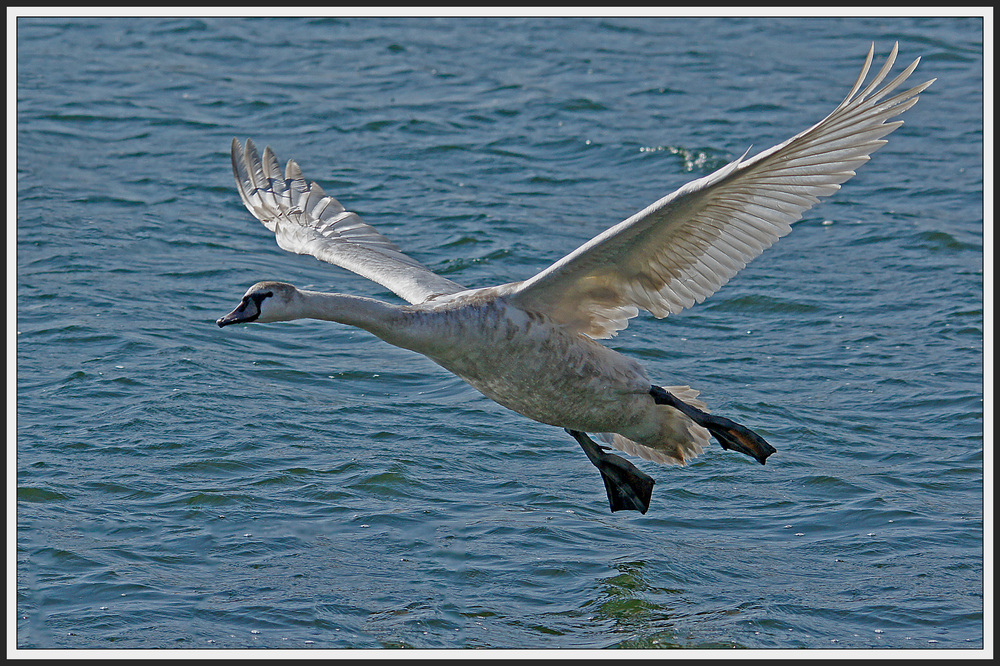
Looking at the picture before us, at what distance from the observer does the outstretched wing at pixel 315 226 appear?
872 cm

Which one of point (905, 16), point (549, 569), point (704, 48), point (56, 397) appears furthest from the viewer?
point (905, 16)

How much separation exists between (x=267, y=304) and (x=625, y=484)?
9.55 ft

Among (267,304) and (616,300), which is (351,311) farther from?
(616,300)

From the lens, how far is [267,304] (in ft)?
22.5

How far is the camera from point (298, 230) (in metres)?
9.22

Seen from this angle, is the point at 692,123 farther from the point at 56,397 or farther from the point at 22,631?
the point at 22,631

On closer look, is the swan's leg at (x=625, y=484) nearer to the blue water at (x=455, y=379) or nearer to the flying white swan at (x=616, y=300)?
the flying white swan at (x=616, y=300)

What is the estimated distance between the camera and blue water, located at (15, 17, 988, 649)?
7.56 m

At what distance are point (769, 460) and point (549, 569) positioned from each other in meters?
2.44

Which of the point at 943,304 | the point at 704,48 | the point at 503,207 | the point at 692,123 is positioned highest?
the point at 704,48

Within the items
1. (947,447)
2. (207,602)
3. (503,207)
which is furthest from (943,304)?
(207,602)

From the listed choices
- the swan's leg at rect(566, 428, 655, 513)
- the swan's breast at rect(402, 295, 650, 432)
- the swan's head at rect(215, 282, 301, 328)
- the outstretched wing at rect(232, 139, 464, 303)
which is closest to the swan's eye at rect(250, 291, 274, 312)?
the swan's head at rect(215, 282, 301, 328)

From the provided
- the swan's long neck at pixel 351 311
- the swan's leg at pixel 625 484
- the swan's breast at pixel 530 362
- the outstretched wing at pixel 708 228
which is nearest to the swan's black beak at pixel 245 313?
the swan's long neck at pixel 351 311

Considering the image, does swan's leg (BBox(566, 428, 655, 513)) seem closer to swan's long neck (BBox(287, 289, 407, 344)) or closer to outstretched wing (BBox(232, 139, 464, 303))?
outstretched wing (BBox(232, 139, 464, 303))
